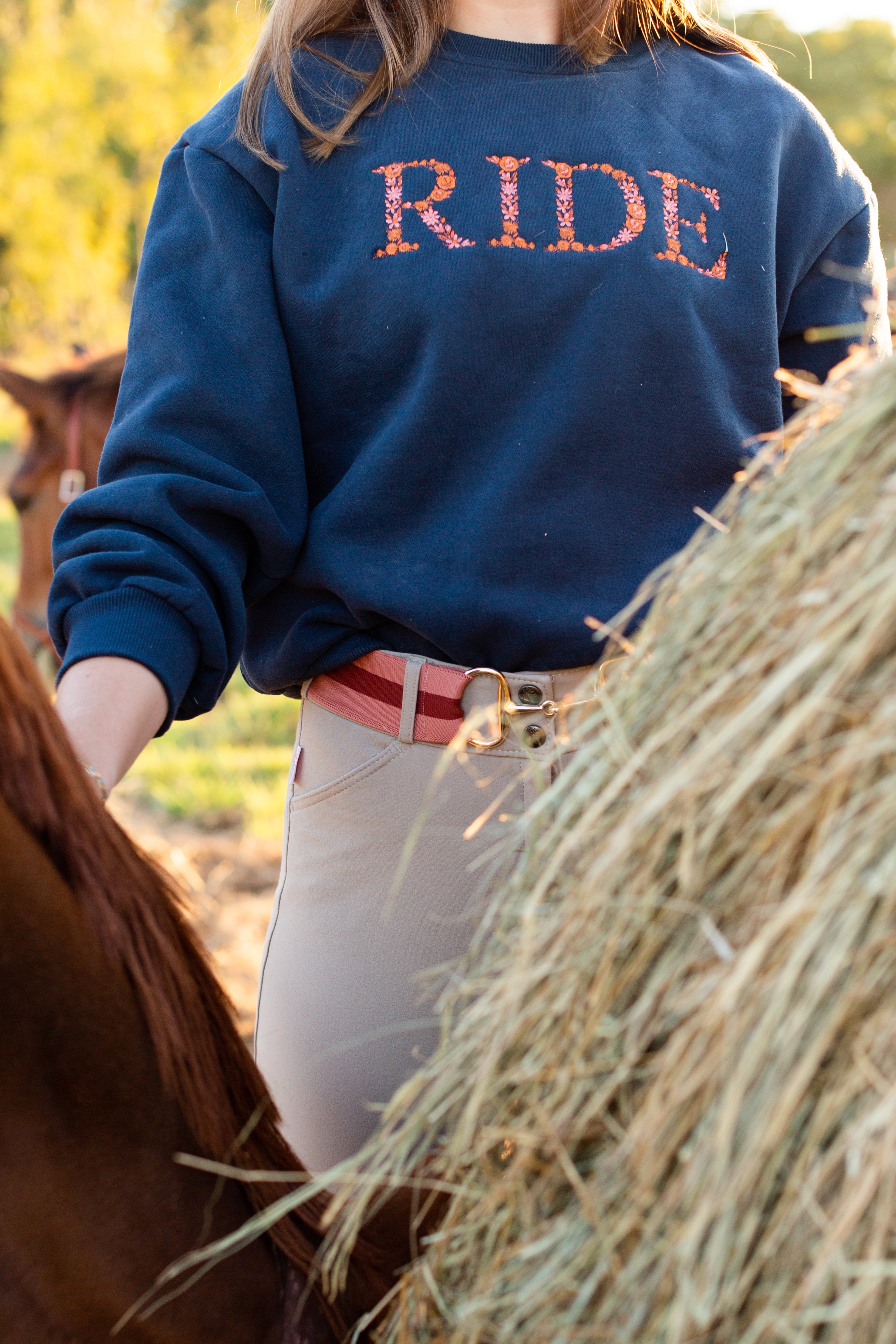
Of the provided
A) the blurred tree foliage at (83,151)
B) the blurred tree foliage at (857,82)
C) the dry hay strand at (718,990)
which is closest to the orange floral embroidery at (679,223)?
the dry hay strand at (718,990)

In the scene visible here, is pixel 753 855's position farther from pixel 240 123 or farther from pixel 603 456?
pixel 240 123

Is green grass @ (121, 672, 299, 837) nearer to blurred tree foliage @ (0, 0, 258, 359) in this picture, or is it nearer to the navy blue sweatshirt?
the navy blue sweatshirt

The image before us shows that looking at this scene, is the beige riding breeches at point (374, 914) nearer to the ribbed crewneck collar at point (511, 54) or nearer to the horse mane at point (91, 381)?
the ribbed crewneck collar at point (511, 54)

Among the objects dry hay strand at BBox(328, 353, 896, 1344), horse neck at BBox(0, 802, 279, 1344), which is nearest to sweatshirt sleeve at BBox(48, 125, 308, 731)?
horse neck at BBox(0, 802, 279, 1344)

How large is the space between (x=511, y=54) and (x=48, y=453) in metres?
3.28

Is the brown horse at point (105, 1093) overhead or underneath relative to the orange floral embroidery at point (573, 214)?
underneath

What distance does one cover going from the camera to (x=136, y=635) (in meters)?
1.12

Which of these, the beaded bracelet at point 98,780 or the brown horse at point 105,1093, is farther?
the beaded bracelet at point 98,780

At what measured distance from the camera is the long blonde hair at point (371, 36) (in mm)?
1358

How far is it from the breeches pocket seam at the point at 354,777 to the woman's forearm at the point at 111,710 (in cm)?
26

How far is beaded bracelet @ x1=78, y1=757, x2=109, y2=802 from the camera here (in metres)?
0.90

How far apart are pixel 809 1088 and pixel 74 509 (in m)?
0.93

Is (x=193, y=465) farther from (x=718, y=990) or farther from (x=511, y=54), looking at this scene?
(x=718, y=990)

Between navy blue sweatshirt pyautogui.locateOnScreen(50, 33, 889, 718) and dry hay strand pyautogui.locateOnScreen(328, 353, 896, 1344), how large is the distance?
20.9 inches
